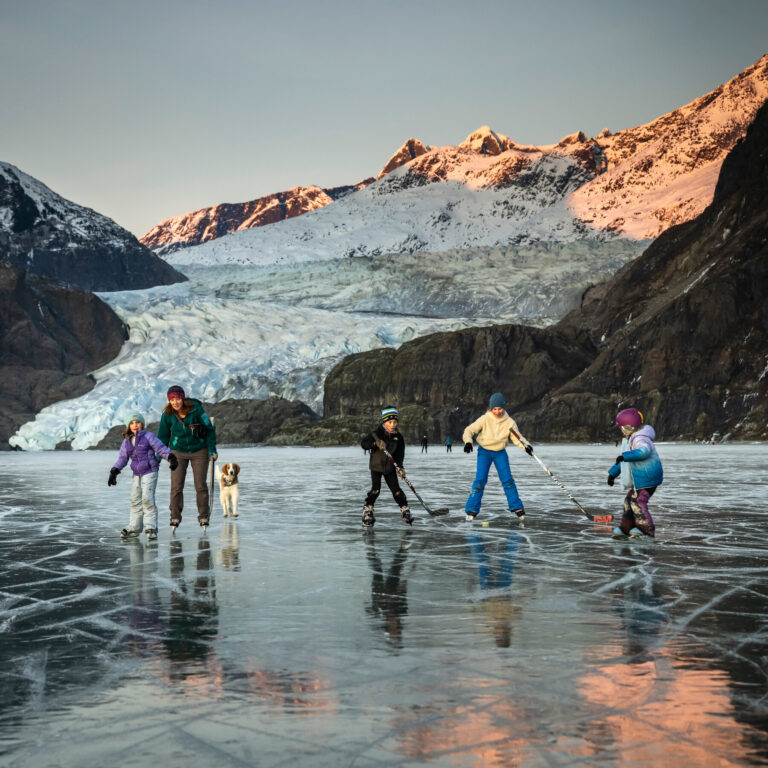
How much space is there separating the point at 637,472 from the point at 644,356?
211ft

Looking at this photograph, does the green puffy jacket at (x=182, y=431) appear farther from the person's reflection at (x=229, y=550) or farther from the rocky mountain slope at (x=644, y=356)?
the rocky mountain slope at (x=644, y=356)

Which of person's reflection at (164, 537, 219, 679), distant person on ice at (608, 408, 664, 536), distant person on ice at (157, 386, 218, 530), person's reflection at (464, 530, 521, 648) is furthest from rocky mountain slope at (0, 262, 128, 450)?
person's reflection at (164, 537, 219, 679)

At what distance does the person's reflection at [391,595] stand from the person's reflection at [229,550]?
1360mm

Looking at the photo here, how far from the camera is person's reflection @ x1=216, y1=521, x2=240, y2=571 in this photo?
9.64m

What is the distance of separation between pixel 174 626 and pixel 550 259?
153 m

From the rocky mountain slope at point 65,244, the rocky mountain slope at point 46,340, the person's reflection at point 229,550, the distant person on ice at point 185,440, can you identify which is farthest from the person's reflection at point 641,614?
the rocky mountain slope at point 65,244

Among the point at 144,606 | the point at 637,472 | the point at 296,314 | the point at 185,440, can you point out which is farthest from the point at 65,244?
Result: the point at 144,606

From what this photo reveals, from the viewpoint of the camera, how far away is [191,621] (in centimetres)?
666

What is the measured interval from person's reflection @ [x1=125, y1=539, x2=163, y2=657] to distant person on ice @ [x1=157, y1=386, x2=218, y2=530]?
1.87m

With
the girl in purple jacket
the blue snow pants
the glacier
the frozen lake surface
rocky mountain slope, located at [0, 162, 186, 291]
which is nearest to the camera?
the frozen lake surface

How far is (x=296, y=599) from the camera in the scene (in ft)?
24.8

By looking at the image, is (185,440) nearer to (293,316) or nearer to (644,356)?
(644,356)

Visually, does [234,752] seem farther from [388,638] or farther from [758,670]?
[758,670]

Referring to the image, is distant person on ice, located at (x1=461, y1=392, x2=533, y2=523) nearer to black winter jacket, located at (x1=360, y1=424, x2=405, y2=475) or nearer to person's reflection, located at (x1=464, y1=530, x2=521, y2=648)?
black winter jacket, located at (x1=360, y1=424, x2=405, y2=475)
